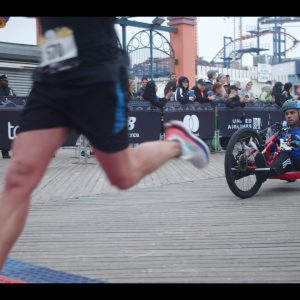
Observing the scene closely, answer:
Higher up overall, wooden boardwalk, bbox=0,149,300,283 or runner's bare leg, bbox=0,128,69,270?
runner's bare leg, bbox=0,128,69,270

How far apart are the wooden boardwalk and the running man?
3.17 feet

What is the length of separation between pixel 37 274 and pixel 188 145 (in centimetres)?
124

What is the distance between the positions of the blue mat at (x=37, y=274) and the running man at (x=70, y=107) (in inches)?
18.0

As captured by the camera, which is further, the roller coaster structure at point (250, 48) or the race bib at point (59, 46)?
the roller coaster structure at point (250, 48)

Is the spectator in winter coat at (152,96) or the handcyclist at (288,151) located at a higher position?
the spectator in winter coat at (152,96)

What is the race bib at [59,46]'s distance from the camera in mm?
2574

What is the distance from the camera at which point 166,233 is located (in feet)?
15.2

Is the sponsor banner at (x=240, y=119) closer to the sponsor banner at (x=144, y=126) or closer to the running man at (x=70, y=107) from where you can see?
the sponsor banner at (x=144, y=126)

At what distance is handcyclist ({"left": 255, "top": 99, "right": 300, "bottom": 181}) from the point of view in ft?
20.9

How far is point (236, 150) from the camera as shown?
633cm

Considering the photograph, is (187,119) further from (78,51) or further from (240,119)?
(78,51)

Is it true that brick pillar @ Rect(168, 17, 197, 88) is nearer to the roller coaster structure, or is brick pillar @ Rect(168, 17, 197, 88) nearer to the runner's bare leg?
the roller coaster structure

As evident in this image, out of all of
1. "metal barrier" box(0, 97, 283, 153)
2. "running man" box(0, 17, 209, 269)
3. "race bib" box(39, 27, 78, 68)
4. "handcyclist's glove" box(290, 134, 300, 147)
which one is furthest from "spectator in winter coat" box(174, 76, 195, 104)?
"race bib" box(39, 27, 78, 68)

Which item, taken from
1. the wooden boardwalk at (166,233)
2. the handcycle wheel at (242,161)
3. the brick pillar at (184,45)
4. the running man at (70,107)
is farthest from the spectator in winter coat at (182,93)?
the running man at (70,107)
